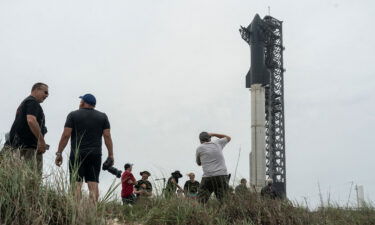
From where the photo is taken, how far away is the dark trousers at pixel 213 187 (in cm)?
703

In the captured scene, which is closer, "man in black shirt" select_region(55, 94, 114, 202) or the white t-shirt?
"man in black shirt" select_region(55, 94, 114, 202)

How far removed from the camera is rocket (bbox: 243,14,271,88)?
38.1 meters

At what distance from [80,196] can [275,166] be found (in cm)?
3925

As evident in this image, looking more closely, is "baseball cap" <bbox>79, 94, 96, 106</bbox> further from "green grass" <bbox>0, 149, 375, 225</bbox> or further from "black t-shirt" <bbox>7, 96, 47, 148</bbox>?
"green grass" <bbox>0, 149, 375, 225</bbox>

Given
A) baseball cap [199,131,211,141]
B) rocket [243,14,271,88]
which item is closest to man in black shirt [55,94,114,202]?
baseball cap [199,131,211,141]

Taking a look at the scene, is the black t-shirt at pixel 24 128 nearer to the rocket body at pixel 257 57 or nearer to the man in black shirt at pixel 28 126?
the man in black shirt at pixel 28 126

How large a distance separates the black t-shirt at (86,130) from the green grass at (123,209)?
2.33 ft

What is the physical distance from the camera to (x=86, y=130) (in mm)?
5793

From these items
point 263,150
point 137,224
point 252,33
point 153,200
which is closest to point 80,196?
point 137,224

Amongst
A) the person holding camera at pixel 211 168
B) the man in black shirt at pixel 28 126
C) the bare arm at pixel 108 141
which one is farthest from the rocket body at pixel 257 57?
the man in black shirt at pixel 28 126

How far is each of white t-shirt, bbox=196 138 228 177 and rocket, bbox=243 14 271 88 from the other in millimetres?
31024

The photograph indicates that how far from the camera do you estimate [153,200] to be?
6.18 metres

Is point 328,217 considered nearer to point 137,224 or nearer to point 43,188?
point 137,224

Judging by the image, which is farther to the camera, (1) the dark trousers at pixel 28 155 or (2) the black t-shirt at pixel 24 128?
(2) the black t-shirt at pixel 24 128
